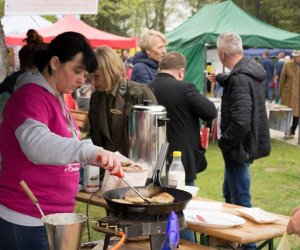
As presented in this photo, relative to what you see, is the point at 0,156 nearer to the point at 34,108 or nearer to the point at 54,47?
the point at 34,108

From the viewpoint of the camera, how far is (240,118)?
14.1 ft

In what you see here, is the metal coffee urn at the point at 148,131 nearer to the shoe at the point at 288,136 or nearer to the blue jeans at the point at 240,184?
the blue jeans at the point at 240,184

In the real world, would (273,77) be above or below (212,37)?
below

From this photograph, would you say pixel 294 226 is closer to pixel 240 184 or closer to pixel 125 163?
pixel 125 163

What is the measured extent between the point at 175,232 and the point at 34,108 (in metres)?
0.80

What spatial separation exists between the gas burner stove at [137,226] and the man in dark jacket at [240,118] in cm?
238

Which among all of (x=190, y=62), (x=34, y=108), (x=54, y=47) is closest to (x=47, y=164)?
(x=34, y=108)

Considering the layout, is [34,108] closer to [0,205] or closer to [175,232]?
[0,205]

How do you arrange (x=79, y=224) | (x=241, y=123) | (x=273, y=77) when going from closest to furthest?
(x=79, y=224), (x=241, y=123), (x=273, y=77)

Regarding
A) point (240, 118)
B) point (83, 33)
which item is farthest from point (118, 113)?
point (83, 33)

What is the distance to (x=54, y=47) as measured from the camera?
2344 millimetres

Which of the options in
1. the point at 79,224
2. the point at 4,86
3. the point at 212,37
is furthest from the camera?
the point at 212,37

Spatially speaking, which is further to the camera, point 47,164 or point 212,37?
point 212,37

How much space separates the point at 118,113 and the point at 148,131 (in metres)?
0.39
